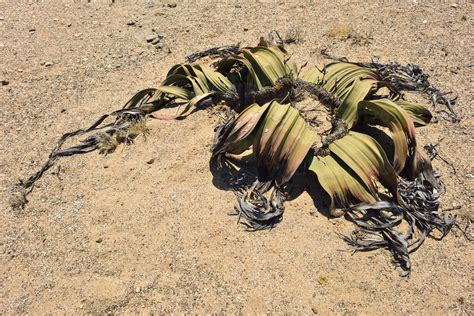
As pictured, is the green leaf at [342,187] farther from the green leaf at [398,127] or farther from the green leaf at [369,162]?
the green leaf at [398,127]

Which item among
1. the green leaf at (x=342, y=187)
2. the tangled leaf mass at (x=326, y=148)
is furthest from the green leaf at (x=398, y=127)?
the green leaf at (x=342, y=187)

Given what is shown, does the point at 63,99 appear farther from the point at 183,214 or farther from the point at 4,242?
the point at 183,214

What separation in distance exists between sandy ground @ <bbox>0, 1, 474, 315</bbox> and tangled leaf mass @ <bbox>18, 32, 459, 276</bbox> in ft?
0.33

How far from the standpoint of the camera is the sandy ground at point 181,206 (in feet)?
7.36

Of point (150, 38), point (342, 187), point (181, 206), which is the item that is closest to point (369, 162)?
point (342, 187)

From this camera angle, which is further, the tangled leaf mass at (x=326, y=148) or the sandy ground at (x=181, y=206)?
the tangled leaf mass at (x=326, y=148)

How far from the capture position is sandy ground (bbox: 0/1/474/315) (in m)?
2.24

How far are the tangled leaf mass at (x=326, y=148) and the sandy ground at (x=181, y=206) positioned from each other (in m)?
0.10

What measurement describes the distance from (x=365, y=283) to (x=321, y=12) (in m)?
3.12

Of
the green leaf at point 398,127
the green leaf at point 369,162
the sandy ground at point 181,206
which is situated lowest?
the sandy ground at point 181,206

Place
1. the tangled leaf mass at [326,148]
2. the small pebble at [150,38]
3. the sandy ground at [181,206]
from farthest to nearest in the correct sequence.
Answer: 1. the small pebble at [150,38]
2. the tangled leaf mass at [326,148]
3. the sandy ground at [181,206]

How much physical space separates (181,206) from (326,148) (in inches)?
38.4

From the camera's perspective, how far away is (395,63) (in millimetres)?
3688

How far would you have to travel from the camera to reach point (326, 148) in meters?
2.67
